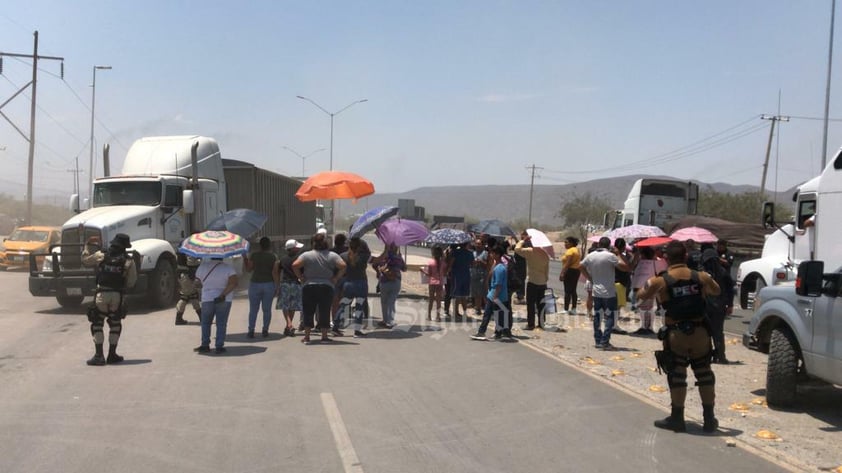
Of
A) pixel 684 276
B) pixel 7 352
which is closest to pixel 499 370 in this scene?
pixel 684 276

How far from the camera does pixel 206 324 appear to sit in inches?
401

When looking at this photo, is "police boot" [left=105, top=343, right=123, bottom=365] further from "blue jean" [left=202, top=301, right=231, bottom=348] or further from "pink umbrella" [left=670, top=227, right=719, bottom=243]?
"pink umbrella" [left=670, top=227, right=719, bottom=243]

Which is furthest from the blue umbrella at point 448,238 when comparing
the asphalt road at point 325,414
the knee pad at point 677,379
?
the knee pad at point 677,379

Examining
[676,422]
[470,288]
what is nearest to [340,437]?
[676,422]

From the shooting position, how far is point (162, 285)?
51.2ft

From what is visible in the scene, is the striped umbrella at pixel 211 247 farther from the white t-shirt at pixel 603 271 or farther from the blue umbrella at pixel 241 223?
the white t-shirt at pixel 603 271

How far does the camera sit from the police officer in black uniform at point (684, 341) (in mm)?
6484

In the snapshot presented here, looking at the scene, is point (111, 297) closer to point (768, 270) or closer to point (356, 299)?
point (356, 299)

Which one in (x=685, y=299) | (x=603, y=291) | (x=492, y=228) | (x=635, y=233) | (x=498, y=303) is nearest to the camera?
(x=685, y=299)

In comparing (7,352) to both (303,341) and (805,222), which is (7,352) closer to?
(303,341)

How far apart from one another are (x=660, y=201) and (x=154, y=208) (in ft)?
59.4

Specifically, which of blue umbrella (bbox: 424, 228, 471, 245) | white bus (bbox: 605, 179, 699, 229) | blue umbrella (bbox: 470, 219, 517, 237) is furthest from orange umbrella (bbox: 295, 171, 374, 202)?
white bus (bbox: 605, 179, 699, 229)

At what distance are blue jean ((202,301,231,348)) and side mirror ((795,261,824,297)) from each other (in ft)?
24.5

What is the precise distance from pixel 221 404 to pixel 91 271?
357 inches
